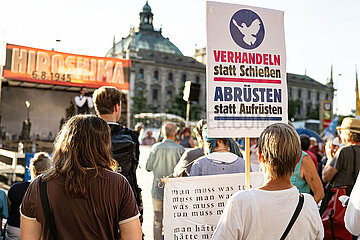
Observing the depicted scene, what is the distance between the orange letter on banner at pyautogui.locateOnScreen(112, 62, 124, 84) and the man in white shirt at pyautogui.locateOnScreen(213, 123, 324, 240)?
9.11 metres

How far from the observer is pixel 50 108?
13070mm

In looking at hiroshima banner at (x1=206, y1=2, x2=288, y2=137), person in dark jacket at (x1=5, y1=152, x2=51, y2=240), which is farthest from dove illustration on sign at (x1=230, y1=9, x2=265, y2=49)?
person in dark jacket at (x1=5, y1=152, x2=51, y2=240)

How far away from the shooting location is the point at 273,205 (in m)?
1.79

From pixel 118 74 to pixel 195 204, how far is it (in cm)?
846

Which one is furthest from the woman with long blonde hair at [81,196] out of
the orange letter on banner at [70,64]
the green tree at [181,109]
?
the green tree at [181,109]

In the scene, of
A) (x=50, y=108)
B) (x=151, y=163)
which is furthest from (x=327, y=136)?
(x=151, y=163)

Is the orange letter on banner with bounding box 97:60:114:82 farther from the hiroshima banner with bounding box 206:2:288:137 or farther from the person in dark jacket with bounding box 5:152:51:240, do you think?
the hiroshima banner with bounding box 206:2:288:137

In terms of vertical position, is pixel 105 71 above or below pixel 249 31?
above

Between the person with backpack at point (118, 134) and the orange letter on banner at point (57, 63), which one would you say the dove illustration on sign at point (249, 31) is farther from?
the orange letter on banner at point (57, 63)

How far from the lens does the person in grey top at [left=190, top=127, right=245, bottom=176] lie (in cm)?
294

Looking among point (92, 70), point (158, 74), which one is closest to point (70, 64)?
point (92, 70)

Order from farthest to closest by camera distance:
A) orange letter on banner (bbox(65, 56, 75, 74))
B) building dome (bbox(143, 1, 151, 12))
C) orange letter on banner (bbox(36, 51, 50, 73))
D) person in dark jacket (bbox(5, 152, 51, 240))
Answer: building dome (bbox(143, 1, 151, 12))
orange letter on banner (bbox(65, 56, 75, 74))
orange letter on banner (bbox(36, 51, 50, 73))
person in dark jacket (bbox(5, 152, 51, 240))

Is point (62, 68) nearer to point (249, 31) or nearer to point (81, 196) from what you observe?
point (249, 31)

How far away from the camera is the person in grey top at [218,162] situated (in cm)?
294
